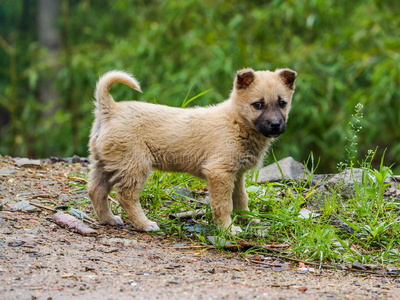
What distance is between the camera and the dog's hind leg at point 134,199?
3838 millimetres

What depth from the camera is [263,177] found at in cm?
492

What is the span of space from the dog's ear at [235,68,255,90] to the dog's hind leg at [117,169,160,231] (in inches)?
41.2

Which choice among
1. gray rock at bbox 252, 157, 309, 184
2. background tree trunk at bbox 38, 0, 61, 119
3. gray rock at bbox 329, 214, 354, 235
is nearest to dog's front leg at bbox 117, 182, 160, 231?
gray rock at bbox 252, 157, 309, 184

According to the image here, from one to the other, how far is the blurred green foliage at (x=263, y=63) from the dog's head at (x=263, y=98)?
→ 109 inches

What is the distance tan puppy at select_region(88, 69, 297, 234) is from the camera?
3.83 metres

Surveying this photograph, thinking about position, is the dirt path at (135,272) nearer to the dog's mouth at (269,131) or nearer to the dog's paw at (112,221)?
the dog's paw at (112,221)

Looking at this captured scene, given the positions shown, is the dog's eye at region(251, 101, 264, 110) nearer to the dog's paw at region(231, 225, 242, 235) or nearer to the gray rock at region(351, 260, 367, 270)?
the dog's paw at region(231, 225, 242, 235)


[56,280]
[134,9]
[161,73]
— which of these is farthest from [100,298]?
[134,9]

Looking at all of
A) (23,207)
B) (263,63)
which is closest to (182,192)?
(23,207)

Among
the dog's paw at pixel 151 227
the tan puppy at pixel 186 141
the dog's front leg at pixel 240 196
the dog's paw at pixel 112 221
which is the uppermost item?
the tan puppy at pixel 186 141

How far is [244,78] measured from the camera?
4062mm

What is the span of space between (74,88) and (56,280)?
20.3ft

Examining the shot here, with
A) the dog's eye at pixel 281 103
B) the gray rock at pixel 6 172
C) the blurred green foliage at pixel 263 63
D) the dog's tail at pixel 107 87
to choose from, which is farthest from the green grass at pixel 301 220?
the blurred green foliage at pixel 263 63

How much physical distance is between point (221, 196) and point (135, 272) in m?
1.05
